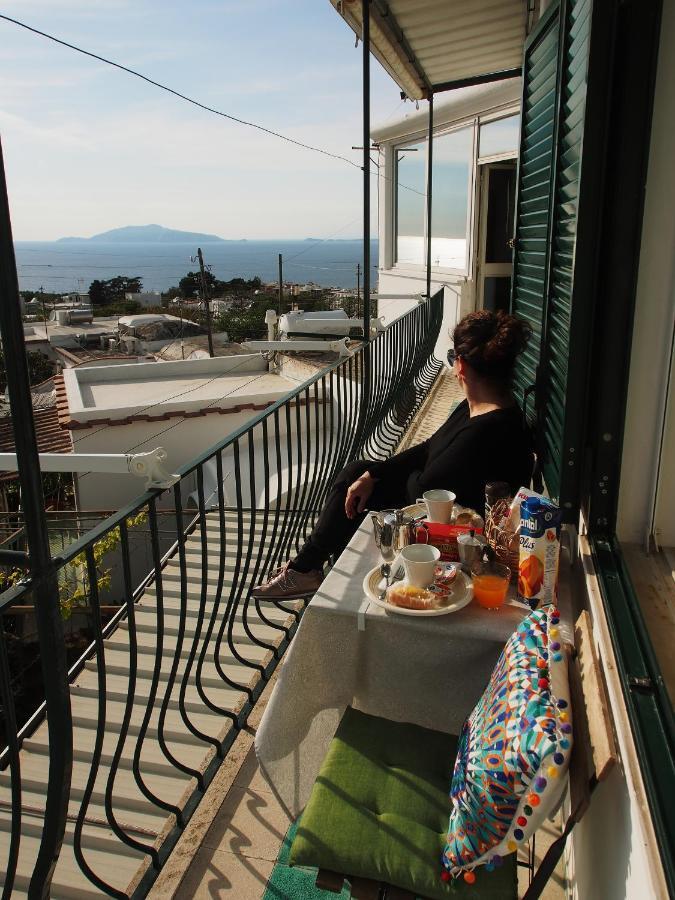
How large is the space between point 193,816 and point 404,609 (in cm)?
101

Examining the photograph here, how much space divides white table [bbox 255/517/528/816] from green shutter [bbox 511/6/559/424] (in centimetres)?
110

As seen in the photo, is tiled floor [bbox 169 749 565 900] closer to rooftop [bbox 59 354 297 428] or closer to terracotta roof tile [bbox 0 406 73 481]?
rooftop [bbox 59 354 297 428]

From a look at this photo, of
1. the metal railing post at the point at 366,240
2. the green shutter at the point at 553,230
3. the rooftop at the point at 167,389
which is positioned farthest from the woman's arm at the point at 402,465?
the rooftop at the point at 167,389

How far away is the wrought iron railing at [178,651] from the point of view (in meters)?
1.57

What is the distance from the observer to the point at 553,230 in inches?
83.1

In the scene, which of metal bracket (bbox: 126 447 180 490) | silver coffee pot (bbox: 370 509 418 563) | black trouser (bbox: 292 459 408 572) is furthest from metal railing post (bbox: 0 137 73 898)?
black trouser (bbox: 292 459 408 572)

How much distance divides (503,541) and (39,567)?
113 cm

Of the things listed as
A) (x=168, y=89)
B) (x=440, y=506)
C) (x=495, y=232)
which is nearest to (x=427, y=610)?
(x=440, y=506)

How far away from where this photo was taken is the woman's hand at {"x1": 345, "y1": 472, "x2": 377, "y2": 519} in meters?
2.62

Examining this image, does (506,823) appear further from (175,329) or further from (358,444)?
(175,329)

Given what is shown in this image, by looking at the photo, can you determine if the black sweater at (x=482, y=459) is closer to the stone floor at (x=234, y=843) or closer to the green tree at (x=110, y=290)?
the stone floor at (x=234, y=843)

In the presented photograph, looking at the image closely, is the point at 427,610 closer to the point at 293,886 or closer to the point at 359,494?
the point at 293,886

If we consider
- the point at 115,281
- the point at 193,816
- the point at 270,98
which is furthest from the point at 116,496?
the point at 115,281

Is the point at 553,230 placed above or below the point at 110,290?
above
